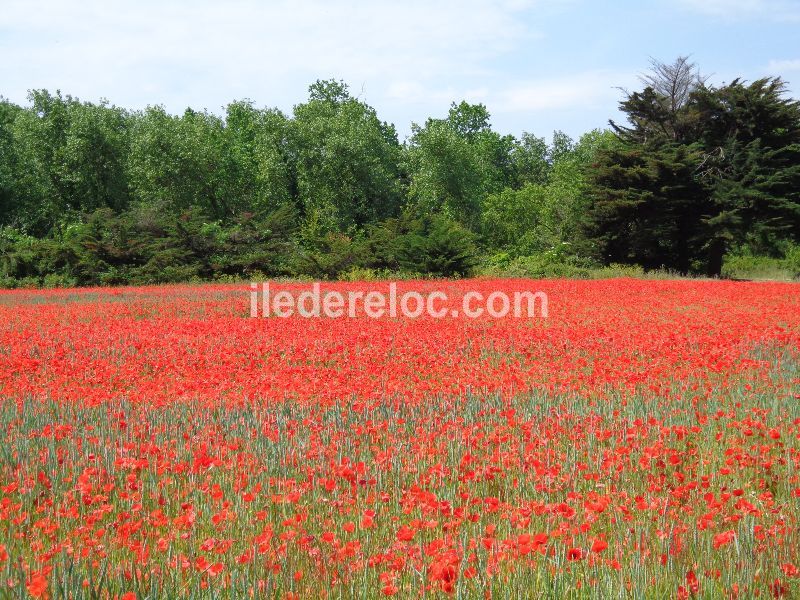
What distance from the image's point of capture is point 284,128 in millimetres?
46938

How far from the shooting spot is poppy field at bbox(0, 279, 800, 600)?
3096 millimetres

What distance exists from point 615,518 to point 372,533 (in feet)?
4.62

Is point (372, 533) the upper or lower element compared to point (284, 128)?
lower

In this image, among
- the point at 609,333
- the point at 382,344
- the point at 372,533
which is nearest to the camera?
the point at 372,533

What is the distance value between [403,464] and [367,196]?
143 ft

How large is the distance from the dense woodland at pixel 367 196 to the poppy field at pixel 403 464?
19.5 meters

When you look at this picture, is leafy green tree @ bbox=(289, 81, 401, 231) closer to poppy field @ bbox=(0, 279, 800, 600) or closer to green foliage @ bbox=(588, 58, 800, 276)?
green foliage @ bbox=(588, 58, 800, 276)

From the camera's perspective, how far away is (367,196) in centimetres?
4797

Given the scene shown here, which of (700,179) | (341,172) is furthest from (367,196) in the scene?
(700,179)

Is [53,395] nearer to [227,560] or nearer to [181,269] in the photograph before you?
[227,560]

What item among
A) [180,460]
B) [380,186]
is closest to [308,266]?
[380,186]

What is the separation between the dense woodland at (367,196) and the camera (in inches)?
1235

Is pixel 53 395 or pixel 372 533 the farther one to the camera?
pixel 53 395

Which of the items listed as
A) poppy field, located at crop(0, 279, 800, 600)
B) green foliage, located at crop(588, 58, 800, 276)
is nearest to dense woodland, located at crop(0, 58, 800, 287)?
green foliage, located at crop(588, 58, 800, 276)
